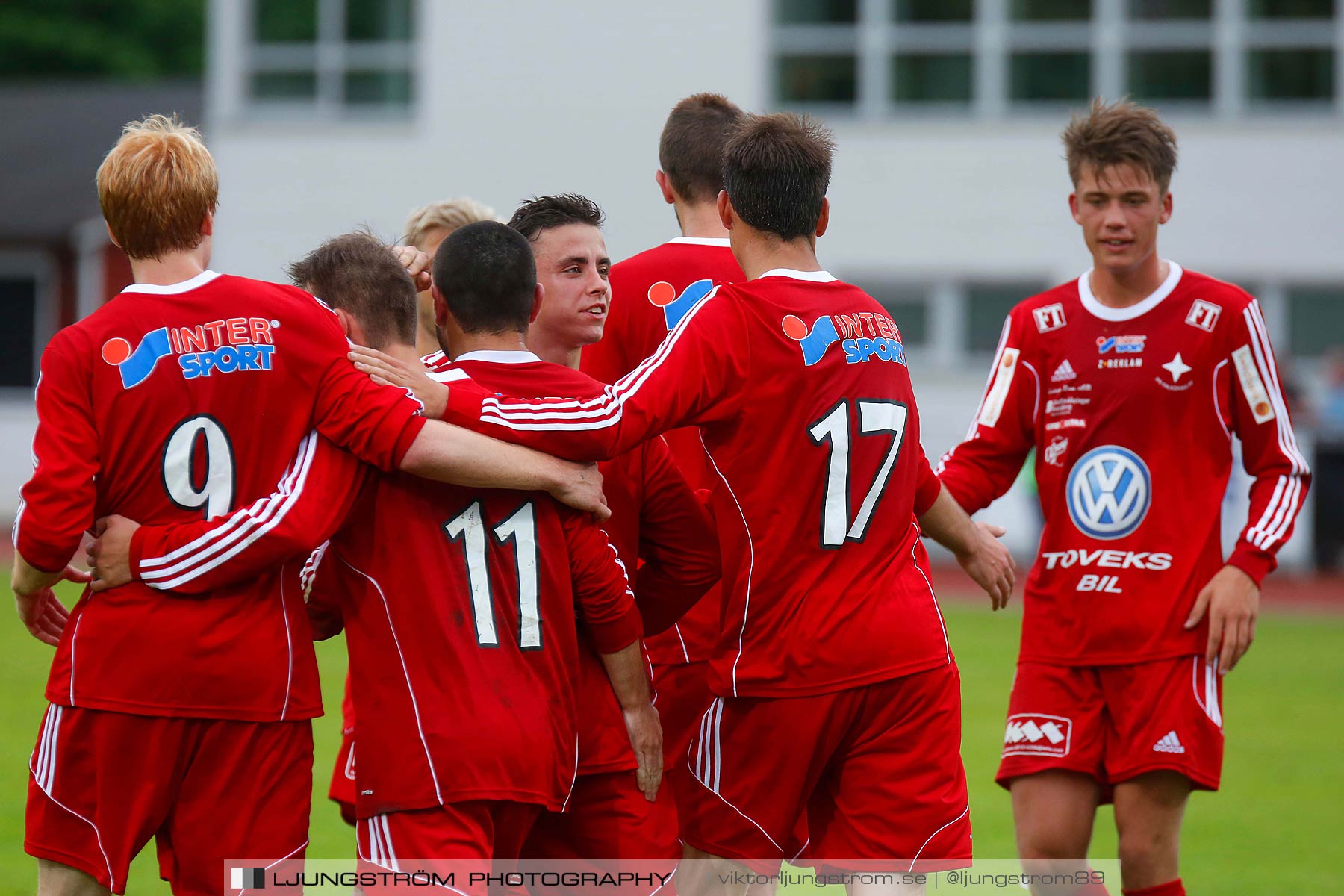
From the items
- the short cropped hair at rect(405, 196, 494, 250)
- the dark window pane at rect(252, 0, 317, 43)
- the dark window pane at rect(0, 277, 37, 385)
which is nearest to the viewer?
the short cropped hair at rect(405, 196, 494, 250)

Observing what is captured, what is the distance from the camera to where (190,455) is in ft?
11.7

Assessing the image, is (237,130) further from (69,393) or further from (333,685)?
(69,393)

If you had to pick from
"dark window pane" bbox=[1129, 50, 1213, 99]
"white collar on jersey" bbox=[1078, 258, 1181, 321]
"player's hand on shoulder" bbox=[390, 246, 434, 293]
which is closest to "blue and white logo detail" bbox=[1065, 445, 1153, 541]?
"white collar on jersey" bbox=[1078, 258, 1181, 321]

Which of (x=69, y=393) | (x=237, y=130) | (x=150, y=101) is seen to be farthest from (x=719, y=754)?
(x=150, y=101)

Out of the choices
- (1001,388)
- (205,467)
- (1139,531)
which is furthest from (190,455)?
(1139,531)

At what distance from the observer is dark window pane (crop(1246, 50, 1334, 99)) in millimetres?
19156

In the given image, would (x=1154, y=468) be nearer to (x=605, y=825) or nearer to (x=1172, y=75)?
(x=605, y=825)

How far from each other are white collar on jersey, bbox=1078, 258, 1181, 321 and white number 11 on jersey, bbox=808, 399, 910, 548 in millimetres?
1338

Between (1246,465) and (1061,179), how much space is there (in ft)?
48.6

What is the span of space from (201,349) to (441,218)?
6.19ft

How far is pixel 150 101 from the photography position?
2925 centimetres

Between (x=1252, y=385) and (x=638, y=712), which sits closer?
(x=638, y=712)

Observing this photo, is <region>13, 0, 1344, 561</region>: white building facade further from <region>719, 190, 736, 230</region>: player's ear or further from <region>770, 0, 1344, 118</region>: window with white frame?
<region>719, 190, 736, 230</region>: player's ear

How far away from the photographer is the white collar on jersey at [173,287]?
3.59m
